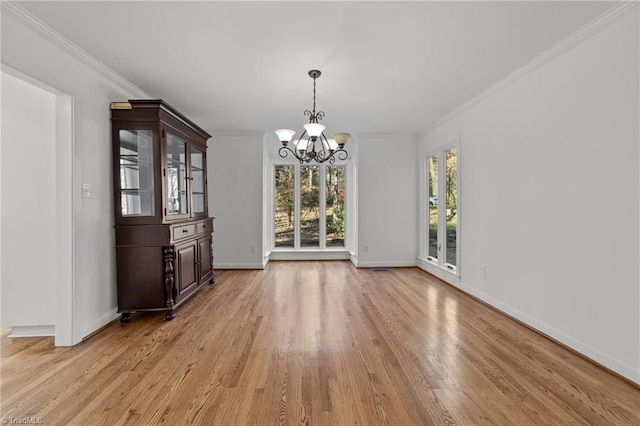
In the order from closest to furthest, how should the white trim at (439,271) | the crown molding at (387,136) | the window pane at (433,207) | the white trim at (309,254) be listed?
the white trim at (439,271) < the window pane at (433,207) < the crown molding at (387,136) < the white trim at (309,254)

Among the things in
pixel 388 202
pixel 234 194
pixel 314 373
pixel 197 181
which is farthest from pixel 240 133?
pixel 314 373

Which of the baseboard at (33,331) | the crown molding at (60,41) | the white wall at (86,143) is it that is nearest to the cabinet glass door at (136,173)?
the white wall at (86,143)

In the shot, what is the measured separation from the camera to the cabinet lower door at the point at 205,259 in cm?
387

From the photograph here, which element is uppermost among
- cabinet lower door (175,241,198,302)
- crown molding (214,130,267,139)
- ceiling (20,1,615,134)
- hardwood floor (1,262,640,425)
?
crown molding (214,130,267,139)

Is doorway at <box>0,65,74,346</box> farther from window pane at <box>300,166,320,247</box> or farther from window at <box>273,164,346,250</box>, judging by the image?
window pane at <box>300,166,320,247</box>

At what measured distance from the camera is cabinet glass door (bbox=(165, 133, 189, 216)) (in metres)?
3.20

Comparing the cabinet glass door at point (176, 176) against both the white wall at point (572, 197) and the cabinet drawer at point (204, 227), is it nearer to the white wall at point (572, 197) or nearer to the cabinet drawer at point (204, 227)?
the cabinet drawer at point (204, 227)

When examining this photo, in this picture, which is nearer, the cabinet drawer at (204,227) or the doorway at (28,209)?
→ the doorway at (28,209)

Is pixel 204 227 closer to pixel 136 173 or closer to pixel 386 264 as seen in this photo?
pixel 136 173

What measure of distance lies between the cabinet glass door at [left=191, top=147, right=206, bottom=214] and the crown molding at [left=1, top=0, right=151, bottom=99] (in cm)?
102

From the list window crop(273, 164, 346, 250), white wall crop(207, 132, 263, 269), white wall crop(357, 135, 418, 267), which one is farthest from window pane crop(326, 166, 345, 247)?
white wall crop(207, 132, 263, 269)

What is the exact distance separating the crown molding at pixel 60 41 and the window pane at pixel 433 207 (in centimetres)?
433

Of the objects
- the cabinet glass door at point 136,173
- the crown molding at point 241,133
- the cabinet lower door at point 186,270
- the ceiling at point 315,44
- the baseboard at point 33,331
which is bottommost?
the baseboard at point 33,331

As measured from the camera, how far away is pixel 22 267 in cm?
259
